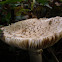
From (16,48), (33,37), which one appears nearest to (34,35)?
(33,37)

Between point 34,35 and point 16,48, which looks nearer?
point 34,35

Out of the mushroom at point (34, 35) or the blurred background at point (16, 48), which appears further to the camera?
the blurred background at point (16, 48)

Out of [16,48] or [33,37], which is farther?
[16,48]

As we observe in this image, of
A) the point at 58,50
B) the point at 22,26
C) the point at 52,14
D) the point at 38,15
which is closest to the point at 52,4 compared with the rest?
the point at 52,14

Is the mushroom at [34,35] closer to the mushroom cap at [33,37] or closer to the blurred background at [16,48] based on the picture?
the mushroom cap at [33,37]

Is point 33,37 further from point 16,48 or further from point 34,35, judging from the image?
point 16,48

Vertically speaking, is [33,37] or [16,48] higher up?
[33,37]

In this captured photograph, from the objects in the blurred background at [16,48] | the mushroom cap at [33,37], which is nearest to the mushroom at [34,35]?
the mushroom cap at [33,37]

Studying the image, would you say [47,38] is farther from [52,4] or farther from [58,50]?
[52,4]
